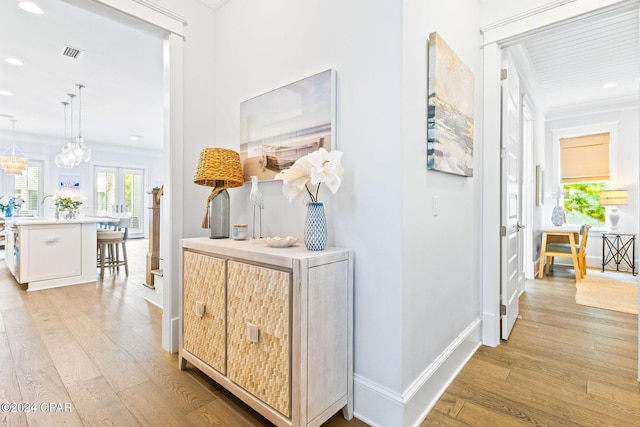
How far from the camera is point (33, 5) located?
105 inches

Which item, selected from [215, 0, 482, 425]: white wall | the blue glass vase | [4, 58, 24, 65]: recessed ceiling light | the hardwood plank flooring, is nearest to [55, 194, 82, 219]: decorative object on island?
[4, 58, 24, 65]: recessed ceiling light

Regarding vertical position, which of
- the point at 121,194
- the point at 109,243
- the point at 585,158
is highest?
the point at 585,158

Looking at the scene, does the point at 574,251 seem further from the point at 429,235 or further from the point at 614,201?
the point at 429,235

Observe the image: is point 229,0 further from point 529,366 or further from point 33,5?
point 529,366

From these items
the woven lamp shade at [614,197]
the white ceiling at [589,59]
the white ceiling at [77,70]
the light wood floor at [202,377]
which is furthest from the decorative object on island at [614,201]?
the white ceiling at [77,70]

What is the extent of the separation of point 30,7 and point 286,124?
2688 millimetres

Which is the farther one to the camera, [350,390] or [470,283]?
[470,283]

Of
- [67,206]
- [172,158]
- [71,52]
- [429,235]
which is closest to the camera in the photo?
[429,235]

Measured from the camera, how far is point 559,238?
5.18 meters

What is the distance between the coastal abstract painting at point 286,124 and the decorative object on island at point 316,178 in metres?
0.22

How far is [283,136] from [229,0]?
4.43 ft

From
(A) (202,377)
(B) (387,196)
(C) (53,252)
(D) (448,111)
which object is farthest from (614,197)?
(C) (53,252)

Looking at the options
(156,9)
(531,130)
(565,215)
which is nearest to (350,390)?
(156,9)

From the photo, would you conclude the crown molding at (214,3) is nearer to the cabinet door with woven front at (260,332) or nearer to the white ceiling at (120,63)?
the white ceiling at (120,63)
